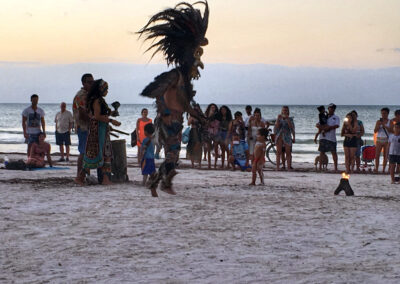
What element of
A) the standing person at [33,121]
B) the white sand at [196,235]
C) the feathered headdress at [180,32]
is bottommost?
the white sand at [196,235]

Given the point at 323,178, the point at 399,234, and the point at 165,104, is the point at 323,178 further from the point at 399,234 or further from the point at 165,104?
the point at 399,234

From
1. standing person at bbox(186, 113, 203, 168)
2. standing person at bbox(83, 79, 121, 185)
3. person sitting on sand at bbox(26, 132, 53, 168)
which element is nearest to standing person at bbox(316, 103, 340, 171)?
standing person at bbox(186, 113, 203, 168)

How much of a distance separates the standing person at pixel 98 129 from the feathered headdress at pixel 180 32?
2099 mm

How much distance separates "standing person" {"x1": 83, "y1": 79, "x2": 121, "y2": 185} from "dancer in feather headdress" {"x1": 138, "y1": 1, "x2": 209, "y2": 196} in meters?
1.70

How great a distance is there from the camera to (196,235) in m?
6.94

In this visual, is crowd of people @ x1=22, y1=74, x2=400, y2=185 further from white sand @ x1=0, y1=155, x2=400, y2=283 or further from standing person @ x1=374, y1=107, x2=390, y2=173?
white sand @ x1=0, y1=155, x2=400, y2=283

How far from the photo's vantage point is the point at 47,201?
9.54 metres

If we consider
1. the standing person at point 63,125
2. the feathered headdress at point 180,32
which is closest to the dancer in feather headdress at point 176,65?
the feathered headdress at point 180,32

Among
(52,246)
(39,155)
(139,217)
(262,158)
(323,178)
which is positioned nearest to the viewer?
(52,246)

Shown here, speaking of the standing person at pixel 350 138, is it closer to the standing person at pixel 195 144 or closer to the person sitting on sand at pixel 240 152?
the person sitting on sand at pixel 240 152

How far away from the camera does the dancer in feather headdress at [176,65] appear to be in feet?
30.4

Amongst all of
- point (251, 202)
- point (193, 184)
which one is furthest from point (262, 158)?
point (251, 202)

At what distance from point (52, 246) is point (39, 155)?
10.3 meters

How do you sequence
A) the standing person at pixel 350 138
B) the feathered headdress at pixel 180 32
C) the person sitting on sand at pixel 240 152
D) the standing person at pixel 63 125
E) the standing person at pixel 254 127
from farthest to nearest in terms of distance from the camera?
1. the standing person at pixel 63 125
2. the person sitting on sand at pixel 240 152
3. the standing person at pixel 254 127
4. the standing person at pixel 350 138
5. the feathered headdress at pixel 180 32
